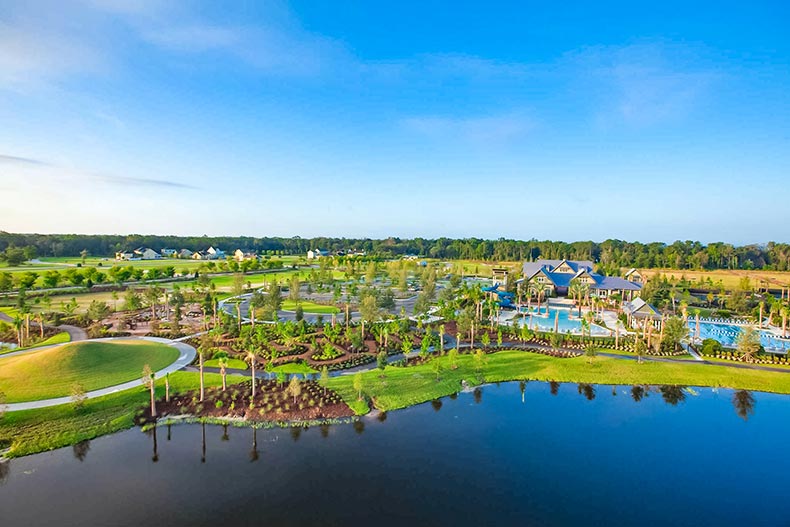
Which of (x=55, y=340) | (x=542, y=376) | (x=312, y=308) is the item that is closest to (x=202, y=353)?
(x=55, y=340)

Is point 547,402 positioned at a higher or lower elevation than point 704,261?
lower

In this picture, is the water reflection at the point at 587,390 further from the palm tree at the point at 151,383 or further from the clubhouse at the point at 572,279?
the clubhouse at the point at 572,279

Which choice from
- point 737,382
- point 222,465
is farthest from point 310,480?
point 737,382

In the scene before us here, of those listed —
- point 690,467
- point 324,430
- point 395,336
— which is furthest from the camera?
point 395,336

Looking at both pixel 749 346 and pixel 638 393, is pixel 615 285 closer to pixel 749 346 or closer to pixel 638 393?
pixel 749 346

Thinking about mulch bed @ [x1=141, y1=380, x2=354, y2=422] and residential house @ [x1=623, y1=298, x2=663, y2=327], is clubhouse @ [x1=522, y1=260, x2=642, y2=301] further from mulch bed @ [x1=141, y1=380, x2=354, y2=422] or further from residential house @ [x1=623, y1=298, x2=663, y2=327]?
mulch bed @ [x1=141, y1=380, x2=354, y2=422]

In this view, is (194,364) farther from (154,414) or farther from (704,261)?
(704,261)

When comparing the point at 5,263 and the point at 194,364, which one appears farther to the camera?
the point at 5,263

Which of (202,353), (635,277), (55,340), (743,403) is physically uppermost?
(635,277)
